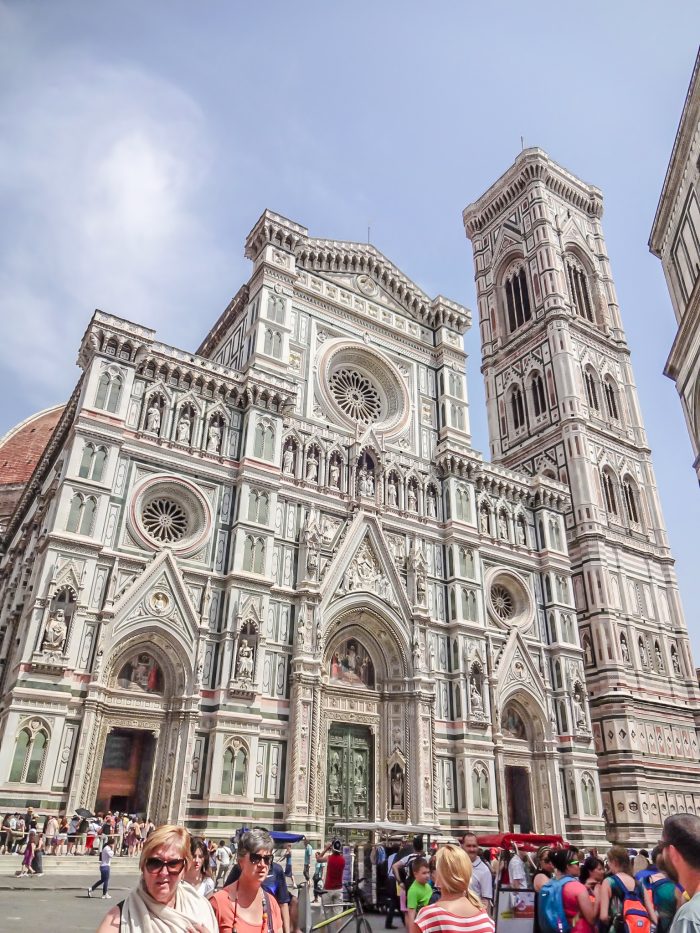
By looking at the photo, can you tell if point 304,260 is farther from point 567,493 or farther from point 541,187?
point 541,187

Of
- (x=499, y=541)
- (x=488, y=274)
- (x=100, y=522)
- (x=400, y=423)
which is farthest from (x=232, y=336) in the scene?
(x=488, y=274)

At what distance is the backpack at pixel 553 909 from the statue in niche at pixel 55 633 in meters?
17.0

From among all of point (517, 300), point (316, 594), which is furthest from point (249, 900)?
point (517, 300)

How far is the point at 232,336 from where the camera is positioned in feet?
105

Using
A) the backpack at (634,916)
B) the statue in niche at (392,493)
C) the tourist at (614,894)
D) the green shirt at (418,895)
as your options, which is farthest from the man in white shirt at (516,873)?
the statue in niche at (392,493)

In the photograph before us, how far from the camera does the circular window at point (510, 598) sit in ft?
103

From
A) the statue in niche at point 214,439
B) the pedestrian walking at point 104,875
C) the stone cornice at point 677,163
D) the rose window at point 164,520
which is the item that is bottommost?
the pedestrian walking at point 104,875

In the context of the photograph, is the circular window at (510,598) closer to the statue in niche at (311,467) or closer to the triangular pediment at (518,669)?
the triangular pediment at (518,669)

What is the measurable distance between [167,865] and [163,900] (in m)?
0.15

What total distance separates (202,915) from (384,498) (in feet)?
86.0

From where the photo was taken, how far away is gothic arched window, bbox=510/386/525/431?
4406 cm

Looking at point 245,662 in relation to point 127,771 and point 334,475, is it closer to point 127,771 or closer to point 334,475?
point 127,771

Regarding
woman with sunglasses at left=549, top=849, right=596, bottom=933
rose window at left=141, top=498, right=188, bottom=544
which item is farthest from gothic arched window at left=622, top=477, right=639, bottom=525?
woman with sunglasses at left=549, top=849, right=596, bottom=933

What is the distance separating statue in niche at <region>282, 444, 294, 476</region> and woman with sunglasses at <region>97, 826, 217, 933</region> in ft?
78.7
